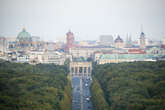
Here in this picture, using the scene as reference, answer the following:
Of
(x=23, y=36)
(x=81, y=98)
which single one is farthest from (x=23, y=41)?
(x=81, y=98)

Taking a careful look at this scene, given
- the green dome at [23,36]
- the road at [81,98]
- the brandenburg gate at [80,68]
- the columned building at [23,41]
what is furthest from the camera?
the green dome at [23,36]

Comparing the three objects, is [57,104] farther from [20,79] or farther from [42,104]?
[20,79]

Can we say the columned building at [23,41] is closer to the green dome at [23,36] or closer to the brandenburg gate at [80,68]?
the green dome at [23,36]

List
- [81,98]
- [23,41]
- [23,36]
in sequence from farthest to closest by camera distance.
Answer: [23,36], [23,41], [81,98]

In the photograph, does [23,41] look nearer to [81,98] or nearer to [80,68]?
[80,68]

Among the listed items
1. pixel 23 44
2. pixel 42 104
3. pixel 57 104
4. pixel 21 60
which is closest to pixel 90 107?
pixel 57 104

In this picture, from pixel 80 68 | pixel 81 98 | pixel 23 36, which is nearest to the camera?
pixel 81 98

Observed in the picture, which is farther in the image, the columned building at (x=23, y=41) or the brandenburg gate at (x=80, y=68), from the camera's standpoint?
the columned building at (x=23, y=41)

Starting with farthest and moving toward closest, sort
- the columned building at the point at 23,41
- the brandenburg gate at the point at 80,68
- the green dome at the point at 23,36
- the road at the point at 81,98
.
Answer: the green dome at the point at 23,36
the columned building at the point at 23,41
the brandenburg gate at the point at 80,68
the road at the point at 81,98

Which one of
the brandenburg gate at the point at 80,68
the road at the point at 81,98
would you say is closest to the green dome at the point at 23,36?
the brandenburg gate at the point at 80,68
